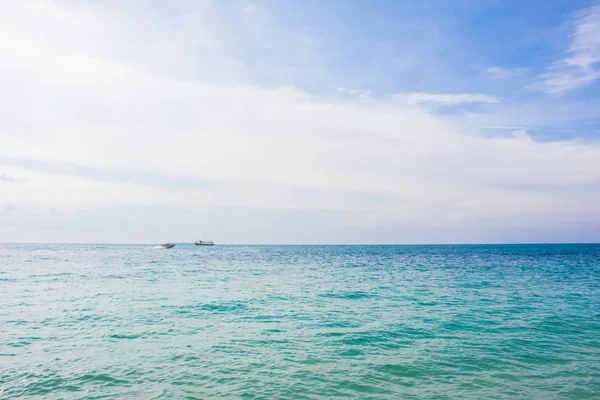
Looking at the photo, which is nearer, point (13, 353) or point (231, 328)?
point (13, 353)

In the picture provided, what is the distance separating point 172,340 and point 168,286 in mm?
20849

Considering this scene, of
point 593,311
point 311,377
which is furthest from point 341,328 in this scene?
point 593,311

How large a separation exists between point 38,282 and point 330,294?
31.5 metres

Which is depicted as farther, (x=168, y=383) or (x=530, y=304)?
(x=530, y=304)

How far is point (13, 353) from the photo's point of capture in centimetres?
1584

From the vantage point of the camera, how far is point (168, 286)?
3747 centimetres

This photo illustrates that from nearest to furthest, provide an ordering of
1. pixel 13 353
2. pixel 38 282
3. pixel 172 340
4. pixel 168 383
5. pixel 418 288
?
pixel 168 383
pixel 13 353
pixel 172 340
pixel 418 288
pixel 38 282

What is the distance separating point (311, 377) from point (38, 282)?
39350 millimetres

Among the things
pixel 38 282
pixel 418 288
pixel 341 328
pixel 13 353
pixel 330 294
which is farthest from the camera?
pixel 38 282

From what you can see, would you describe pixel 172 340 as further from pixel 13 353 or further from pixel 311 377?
pixel 311 377

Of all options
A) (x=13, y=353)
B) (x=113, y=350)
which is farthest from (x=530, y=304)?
(x=13, y=353)

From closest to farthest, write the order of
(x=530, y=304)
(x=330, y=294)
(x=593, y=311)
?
(x=593, y=311) → (x=530, y=304) → (x=330, y=294)

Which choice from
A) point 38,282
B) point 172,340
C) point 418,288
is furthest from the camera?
point 38,282

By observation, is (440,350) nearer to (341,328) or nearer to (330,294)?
(341,328)
